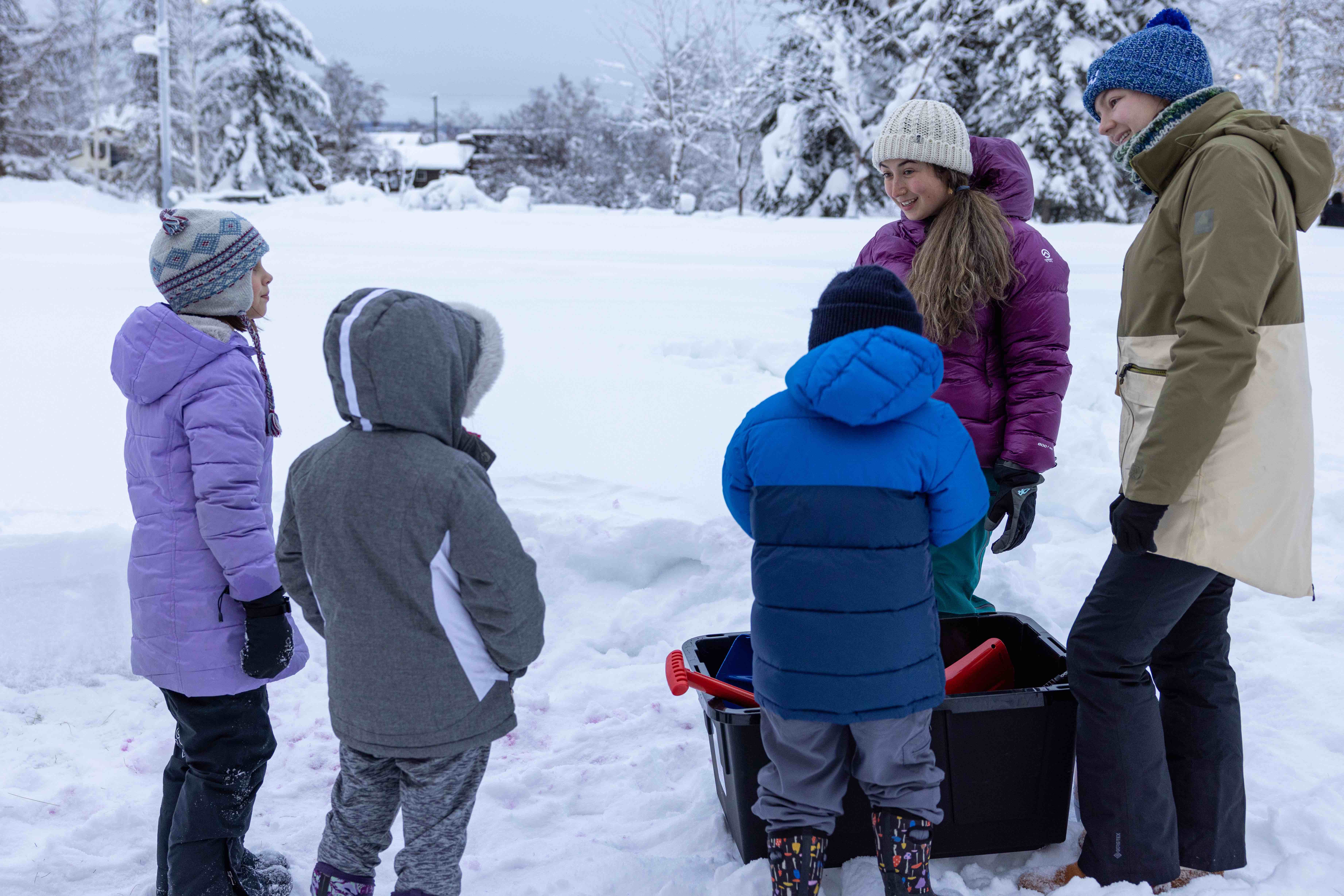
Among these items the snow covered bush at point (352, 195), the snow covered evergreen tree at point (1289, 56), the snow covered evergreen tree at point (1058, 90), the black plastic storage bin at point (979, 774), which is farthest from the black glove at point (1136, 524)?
the snow covered evergreen tree at point (1289, 56)

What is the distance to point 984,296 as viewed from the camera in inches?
103

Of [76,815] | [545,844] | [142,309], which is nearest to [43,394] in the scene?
[76,815]

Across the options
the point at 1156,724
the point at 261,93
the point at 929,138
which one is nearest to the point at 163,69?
the point at 261,93

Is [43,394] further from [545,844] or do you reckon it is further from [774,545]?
[774,545]

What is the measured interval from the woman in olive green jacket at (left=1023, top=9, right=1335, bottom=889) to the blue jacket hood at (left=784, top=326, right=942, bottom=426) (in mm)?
496

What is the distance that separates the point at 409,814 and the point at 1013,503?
1.80 m

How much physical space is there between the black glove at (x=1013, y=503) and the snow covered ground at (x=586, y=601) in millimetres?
849

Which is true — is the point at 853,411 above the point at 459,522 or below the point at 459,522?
above

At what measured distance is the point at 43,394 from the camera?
5246 mm

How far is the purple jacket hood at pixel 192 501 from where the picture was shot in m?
2.13

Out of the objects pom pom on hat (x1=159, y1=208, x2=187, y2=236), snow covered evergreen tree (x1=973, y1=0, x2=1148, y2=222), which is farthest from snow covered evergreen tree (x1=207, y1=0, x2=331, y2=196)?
pom pom on hat (x1=159, y1=208, x2=187, y2=236)

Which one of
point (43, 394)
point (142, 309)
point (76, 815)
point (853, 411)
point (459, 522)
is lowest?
point (76, 815)

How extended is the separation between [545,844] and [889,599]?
1.25m

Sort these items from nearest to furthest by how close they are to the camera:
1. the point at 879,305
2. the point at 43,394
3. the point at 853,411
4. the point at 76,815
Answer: the point at 853,411 < the point at 879,305 < the point at 76,815 < the point at 43,394
